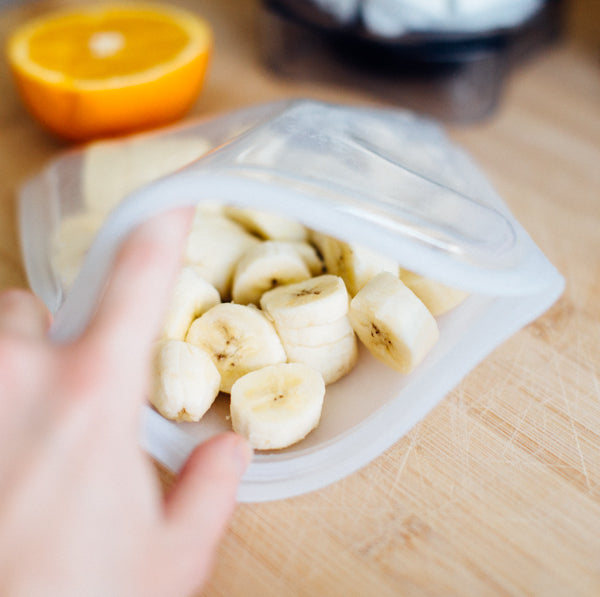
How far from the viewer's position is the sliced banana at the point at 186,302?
644 mm

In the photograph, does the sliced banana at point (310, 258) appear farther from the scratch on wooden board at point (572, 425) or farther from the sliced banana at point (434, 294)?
the scratch on wooden board at point (572, 425)

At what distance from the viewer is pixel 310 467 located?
57 centimetres

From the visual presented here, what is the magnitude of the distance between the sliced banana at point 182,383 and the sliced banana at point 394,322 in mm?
149

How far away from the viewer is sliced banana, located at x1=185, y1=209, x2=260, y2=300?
2.37ft

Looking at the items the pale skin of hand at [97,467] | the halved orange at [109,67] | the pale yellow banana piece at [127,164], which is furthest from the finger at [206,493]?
the halved orange at [109,67]

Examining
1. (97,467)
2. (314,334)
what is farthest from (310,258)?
(97,467)

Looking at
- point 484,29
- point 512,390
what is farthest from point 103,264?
point 484,29

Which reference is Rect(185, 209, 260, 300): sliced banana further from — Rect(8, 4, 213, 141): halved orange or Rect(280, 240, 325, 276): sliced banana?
Rect(8, 4, 213, 141): halved orange

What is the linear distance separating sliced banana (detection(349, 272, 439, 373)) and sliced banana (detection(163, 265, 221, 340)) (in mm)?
144

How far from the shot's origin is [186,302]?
0.65 m

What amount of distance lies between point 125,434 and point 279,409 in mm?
192

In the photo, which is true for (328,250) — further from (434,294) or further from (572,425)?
(572,425)

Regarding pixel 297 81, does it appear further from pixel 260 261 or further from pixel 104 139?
pixel 260 261

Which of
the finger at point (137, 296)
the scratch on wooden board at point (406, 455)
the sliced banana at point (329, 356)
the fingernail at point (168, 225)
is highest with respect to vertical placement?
the fingernail at point (168, 225)
